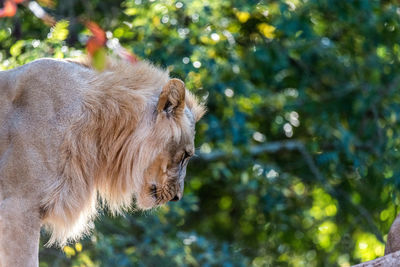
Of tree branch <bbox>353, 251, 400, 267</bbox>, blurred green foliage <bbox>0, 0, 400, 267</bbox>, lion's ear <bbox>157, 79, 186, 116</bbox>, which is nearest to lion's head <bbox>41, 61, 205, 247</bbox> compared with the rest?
lion's ear <bbox>157, 79, 186, 116</bbox>

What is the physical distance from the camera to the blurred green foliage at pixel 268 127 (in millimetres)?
6867

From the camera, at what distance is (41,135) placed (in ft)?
13.7

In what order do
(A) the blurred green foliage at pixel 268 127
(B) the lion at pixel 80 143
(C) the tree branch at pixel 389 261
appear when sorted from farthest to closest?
1. (A) the blurred green foliage at pixel 268 127
2. (B) the lion at pixel 80 143
3. (C) the tree branch at pixel 389 261

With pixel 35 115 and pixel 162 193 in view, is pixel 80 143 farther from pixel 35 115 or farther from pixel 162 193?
pixel 162 193

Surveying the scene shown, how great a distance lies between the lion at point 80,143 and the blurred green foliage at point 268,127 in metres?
1.84

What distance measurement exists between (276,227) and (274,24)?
212 cm

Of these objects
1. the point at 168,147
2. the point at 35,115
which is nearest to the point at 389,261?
the point at 168,147

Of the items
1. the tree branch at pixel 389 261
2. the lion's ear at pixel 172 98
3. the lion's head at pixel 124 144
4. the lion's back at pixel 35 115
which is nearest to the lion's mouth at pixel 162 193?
the lion's head at pixel 124 144

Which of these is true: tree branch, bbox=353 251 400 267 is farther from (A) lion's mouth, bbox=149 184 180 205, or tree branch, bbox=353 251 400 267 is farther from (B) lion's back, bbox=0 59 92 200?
(B) lion's back, bbox=0 59 92 200

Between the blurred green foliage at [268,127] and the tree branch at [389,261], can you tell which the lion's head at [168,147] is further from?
the blurred green foliage at [268,127]

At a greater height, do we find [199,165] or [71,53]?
[71,53]

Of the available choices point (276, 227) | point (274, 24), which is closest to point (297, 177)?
point (276, 227)

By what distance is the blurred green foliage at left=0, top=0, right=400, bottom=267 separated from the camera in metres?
6.87

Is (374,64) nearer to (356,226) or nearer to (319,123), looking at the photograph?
(319,123)
